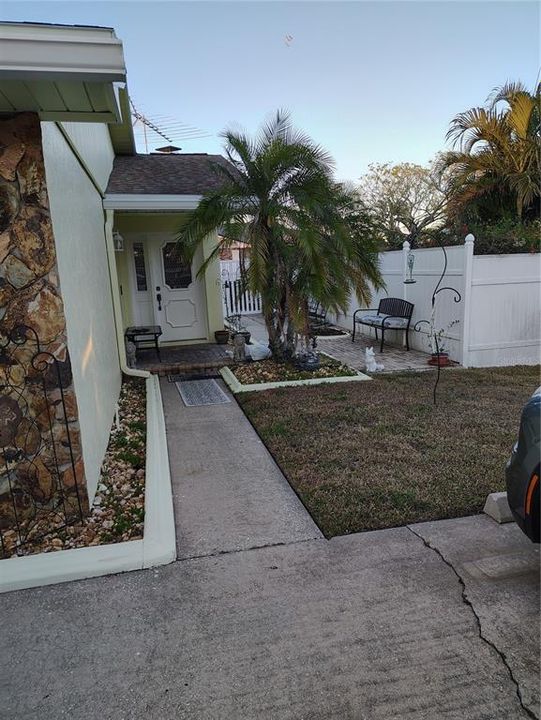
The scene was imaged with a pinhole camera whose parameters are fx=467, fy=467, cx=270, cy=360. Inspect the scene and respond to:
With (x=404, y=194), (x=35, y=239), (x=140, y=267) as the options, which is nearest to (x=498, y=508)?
(x=35, y=239)

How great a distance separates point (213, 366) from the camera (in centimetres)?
814

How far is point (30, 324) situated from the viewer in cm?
311

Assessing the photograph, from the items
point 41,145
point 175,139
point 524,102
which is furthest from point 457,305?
point 175,139

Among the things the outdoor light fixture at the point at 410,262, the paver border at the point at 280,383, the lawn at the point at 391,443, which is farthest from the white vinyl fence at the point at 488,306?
the paver border at the point at 280,383

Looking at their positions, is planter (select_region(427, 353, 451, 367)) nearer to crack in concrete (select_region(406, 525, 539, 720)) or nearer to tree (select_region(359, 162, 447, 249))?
crack in concrete (select_region(406, 525, 539, 720))

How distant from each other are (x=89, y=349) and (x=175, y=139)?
16915 millimetres

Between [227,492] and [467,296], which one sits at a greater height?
[467,296]

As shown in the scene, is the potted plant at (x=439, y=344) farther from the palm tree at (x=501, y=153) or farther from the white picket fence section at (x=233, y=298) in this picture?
the white picket fence section at (x=233, y=298)

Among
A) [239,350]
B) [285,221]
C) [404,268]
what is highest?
[285,221]

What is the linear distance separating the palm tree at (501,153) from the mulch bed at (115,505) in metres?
8.31

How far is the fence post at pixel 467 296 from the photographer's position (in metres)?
7.59

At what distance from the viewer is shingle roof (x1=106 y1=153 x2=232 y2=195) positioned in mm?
7707

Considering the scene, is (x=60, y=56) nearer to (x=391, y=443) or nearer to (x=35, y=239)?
(x=35, y=239)

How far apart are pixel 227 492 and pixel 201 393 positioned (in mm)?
3241
